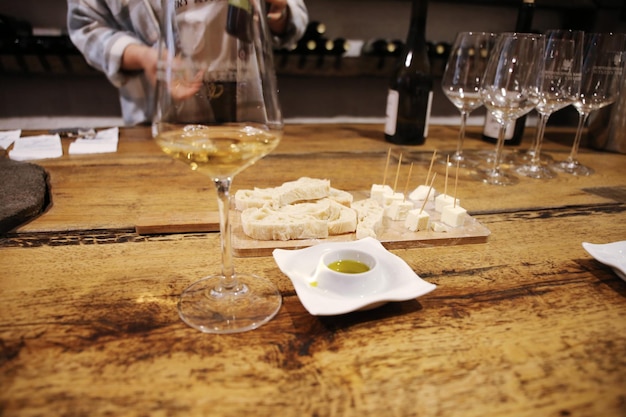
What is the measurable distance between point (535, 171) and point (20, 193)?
1390 millimetres

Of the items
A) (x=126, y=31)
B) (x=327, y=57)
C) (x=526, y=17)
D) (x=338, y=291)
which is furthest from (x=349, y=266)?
(x=327, y=57)

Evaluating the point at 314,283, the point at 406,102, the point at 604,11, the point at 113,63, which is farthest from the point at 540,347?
the point at 604,11

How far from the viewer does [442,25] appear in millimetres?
2809

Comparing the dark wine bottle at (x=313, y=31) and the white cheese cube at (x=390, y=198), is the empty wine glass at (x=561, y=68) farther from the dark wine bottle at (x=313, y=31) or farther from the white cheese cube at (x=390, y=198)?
the dark wine bottle at (x=313, y=31)

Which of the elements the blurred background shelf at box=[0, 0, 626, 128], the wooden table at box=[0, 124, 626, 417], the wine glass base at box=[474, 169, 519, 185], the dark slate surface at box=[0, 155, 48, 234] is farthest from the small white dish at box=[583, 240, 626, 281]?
the blurred background shelf at box=[0, 0, 626, 128]

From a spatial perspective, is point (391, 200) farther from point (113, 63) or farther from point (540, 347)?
point (113, 63)

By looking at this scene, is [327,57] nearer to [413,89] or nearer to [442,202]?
[413,89]

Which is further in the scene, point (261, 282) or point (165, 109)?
point (261, 282)

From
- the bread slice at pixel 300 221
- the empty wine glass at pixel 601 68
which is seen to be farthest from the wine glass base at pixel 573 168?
the bread slice at pixel 300 221

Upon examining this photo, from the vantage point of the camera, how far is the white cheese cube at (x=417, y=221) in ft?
2.86

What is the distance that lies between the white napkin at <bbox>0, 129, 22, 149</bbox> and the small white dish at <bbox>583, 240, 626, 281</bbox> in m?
1.58

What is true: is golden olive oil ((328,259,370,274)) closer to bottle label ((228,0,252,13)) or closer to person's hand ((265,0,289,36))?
bottle label ((228,0,252,13))

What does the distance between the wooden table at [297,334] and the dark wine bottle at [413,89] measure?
26.8 inches

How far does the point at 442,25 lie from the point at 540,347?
105 inches
